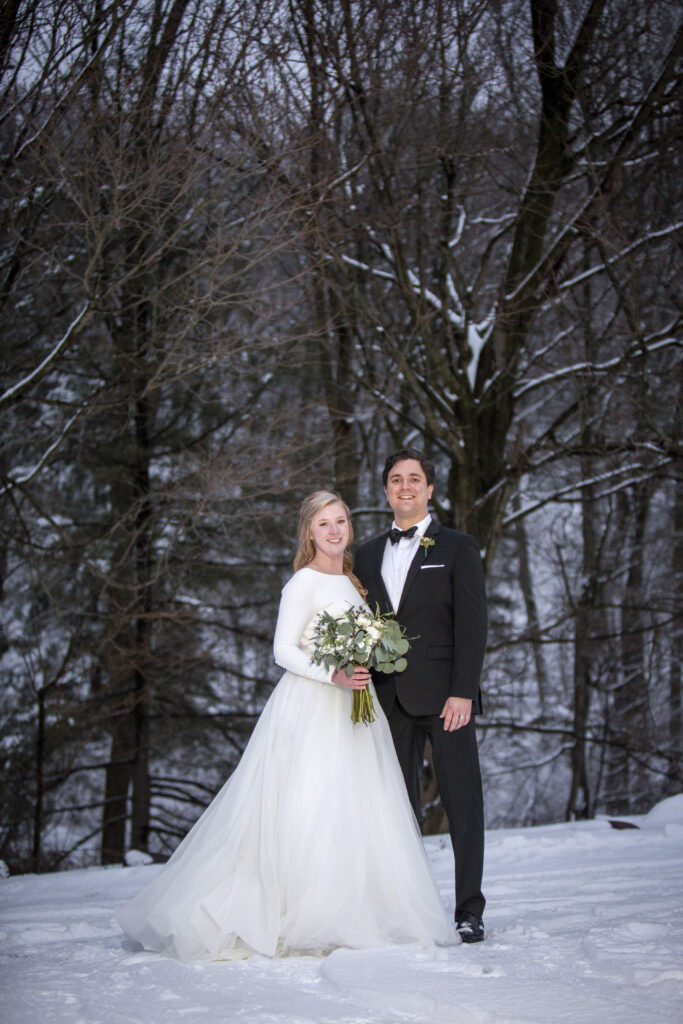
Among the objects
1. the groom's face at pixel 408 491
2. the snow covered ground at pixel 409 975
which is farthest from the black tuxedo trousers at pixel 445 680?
the snow covered ground at pixel 409 975

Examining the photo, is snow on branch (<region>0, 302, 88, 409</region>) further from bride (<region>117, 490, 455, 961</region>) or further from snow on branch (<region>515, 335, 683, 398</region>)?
snow on branch (<region>515, 335, 683, 398</region>)

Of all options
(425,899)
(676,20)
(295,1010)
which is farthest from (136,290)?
(295,1010)

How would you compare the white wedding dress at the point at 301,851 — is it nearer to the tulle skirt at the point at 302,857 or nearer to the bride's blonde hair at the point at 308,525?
the tulle skirt at the point at 302,857

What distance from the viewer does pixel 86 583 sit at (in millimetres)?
11109

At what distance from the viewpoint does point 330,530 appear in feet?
14.1

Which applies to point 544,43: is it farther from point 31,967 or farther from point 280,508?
point 31,967

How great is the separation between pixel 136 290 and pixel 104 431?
1.80 meters

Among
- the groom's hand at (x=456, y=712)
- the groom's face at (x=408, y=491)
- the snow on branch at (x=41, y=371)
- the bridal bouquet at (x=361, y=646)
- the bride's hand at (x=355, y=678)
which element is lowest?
the groom's hand at (x=456, y=712)

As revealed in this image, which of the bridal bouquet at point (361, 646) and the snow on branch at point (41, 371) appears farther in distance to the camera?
the snow on branch at point (41, 371)

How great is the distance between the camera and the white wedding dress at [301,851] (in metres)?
3.54

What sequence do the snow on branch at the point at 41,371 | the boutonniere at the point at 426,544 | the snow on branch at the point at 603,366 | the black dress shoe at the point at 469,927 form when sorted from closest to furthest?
the black dress shoe at the point at 469,927, the boutonniere at the point at 426,544, the snow on branch at the point at 41,371, the snow on branch at the point at 603,366

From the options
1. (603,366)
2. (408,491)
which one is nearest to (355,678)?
(408,491)

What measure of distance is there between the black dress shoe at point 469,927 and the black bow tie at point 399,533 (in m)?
1.60

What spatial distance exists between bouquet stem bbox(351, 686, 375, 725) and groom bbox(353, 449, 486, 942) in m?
0.22
